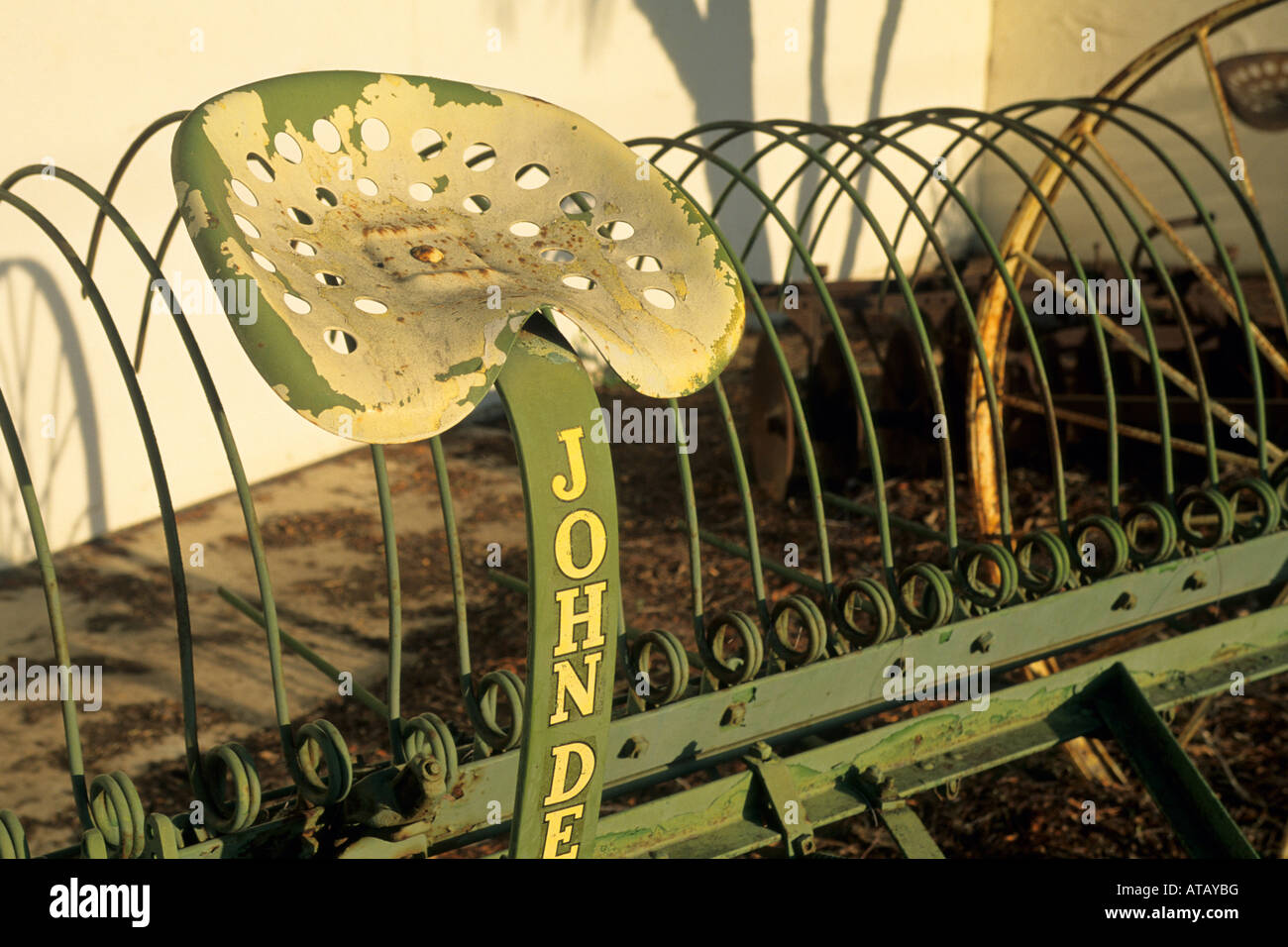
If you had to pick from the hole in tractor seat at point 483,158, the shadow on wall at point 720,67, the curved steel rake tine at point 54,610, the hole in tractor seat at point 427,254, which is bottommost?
Result: the curved steel rake tine at point 54,610

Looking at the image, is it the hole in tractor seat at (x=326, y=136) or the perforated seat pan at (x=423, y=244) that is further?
the hole in tractor seat at (x=326, y=136)

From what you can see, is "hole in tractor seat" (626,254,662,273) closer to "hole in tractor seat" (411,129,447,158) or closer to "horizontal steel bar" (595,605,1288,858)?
"hole in tractor seat" (411,129,447,158)

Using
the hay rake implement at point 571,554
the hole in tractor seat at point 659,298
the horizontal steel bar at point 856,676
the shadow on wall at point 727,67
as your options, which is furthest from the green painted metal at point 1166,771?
the shadow on wall at point 727,67

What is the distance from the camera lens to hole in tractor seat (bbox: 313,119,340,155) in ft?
5.43

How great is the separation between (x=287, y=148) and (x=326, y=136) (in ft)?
0.21

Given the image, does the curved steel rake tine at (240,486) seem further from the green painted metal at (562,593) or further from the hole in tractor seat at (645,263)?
the hole in tractor seat at (645,263)

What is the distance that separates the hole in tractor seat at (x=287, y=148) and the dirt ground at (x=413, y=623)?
5.73 feet

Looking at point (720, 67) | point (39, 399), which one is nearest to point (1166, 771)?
point (39, 399)

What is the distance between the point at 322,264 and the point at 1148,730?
1972mm

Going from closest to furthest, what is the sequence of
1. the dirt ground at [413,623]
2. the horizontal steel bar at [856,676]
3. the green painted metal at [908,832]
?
the horizontal steel bar at [856,676] → the green painted metal at [908,832] → the dirt ground at [413,623]

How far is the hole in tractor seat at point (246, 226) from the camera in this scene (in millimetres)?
1447

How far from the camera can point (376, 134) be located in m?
1.73
